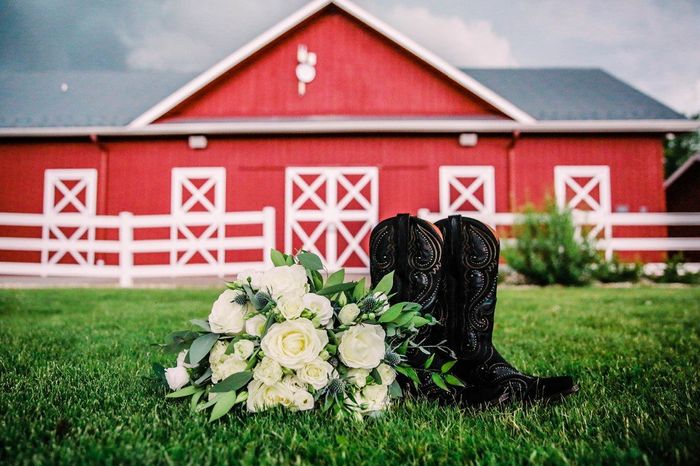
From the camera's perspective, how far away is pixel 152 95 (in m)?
13.5

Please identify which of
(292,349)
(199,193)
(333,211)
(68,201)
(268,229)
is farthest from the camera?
(68,201)

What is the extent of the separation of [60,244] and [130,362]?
254 inches

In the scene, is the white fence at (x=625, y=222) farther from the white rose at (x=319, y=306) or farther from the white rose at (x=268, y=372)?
the white rose at (x=268, y=372)

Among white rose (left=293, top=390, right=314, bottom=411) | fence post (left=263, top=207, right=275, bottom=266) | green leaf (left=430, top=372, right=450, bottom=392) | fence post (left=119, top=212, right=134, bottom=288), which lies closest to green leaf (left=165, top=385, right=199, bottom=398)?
white rose (left=293, top=390, right=314, bottom=411)

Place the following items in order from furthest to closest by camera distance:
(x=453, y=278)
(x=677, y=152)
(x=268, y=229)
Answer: (x=677, y=152), (x=268, y=229), (x=453, y=278)

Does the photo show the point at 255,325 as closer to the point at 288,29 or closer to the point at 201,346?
the point at 201,346

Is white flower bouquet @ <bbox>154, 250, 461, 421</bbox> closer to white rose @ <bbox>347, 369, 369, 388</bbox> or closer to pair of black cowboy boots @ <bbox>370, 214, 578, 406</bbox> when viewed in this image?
white rose @ <bbox>347, 369, 369, 388</bbox>

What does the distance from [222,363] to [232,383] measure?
0.36 feet

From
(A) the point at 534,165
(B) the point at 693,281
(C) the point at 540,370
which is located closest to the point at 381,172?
(A) the point at 534,165

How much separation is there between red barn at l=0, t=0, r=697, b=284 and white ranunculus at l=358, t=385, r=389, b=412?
8.74 m

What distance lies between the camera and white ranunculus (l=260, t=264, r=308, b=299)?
5.68 ft

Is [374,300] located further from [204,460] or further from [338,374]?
[204,460]

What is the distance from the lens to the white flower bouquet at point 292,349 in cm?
166

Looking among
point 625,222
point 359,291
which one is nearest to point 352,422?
point 359,291
